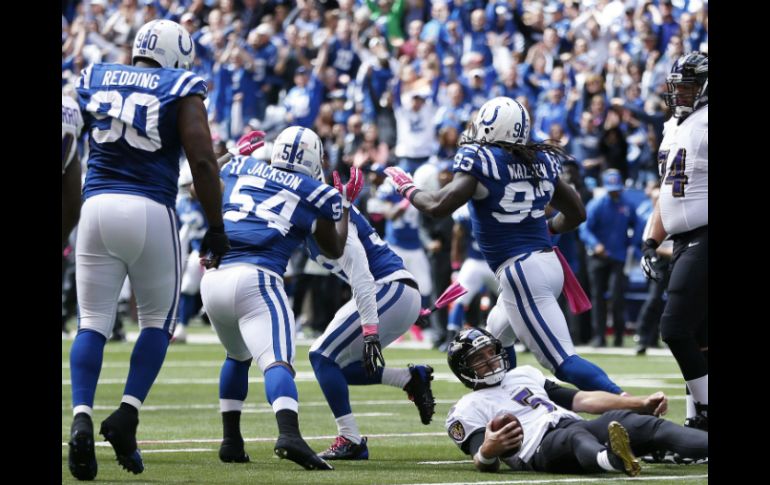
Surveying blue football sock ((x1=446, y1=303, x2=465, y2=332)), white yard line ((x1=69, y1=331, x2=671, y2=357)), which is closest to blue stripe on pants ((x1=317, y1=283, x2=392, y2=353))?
blue football sock ((x1=446, y1=303, x2=465, y2=332))

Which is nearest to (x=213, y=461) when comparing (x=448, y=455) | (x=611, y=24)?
(x=448, y=455)

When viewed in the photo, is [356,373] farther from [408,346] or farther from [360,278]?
[408,346]

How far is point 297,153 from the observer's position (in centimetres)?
757

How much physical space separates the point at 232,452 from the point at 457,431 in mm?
1266

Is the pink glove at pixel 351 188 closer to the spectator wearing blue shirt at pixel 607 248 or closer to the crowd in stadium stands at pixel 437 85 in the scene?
the crowd in stadium stands at pixel 437 85

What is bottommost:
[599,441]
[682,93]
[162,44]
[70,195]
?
[599,441]

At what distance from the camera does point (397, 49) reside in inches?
864

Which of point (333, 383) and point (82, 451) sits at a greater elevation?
point (82, 451)

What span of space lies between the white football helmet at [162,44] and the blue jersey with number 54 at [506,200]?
1663mm

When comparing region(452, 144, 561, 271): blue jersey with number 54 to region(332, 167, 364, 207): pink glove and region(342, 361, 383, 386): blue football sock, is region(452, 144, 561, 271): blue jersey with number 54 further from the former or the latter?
region(342, 361, 383, 386): blue football sock

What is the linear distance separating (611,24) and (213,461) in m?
14.5

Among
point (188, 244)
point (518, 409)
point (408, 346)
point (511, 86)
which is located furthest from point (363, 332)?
point (511, 86)

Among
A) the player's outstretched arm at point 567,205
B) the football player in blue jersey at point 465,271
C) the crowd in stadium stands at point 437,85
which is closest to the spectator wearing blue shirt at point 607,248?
the crowd in stadium stands at point 437,85
